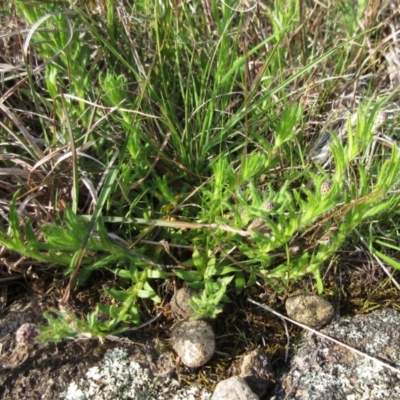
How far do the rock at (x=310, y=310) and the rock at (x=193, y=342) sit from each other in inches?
9.2

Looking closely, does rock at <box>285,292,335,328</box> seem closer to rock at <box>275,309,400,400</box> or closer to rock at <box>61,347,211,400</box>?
rock at <box>275,309,400,400</box>

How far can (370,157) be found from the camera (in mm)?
1664

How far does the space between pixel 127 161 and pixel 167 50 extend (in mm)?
393

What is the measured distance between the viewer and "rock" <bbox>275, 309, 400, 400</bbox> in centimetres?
138

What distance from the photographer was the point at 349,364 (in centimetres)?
144

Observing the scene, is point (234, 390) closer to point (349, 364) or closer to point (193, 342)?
point (193, 342)

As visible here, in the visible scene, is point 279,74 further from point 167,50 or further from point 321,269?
point 321,269

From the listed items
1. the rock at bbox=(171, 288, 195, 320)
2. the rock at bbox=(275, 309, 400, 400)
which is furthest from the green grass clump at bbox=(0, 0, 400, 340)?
the rock at bbox=(275, 309, 400, 400)

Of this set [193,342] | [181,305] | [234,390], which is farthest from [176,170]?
[234,390]

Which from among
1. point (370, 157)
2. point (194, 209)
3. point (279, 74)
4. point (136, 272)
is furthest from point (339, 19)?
point (136, 272)

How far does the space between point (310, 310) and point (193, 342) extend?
0.33 meters

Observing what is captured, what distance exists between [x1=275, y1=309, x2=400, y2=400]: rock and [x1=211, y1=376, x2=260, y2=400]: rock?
0.40ft

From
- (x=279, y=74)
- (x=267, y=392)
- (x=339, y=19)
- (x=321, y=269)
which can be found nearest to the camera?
(x=267, y=392)

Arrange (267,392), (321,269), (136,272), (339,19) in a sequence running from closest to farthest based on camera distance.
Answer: (267,392), (136,272), (321,269), (339,19)
